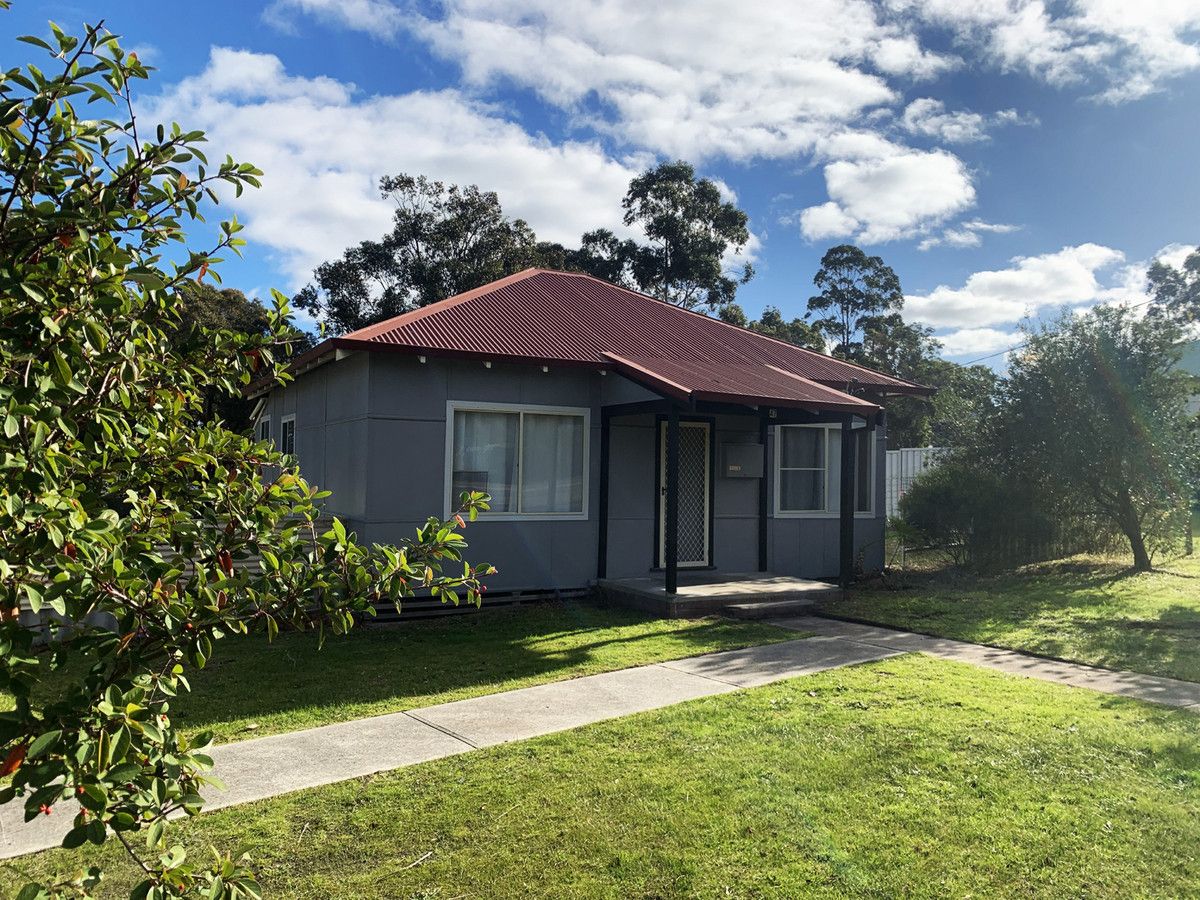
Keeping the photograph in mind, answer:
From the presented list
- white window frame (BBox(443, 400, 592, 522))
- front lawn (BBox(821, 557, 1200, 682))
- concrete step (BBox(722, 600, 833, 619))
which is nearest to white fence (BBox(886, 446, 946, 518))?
front lawn (BBox(821, 557, 1200, 682))

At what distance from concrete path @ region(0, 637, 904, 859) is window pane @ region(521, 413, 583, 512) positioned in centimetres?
381

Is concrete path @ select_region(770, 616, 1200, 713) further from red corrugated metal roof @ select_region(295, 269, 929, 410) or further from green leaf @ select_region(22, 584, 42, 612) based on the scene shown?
green leaf @ select_region(22, 584, 42, 612)

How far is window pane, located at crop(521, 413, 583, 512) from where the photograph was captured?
11.0 meters

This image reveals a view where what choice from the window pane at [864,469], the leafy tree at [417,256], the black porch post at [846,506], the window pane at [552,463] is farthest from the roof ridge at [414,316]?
the leafy tree at [417,256]

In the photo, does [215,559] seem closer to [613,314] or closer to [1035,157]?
[613,314]

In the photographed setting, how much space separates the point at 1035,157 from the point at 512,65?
11223 mm

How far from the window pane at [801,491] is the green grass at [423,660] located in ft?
13.2

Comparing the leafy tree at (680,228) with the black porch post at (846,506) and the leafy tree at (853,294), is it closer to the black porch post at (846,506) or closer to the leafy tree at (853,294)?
the leafy tree at (853,294)

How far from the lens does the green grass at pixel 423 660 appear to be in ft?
20.6

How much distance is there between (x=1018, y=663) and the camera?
25.2 ft

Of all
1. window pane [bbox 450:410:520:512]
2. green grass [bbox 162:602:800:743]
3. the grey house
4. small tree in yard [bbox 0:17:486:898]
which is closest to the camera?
small tree in yard [bbox 0:17:486:898]

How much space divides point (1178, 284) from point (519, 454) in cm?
4778

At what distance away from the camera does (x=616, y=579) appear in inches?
447

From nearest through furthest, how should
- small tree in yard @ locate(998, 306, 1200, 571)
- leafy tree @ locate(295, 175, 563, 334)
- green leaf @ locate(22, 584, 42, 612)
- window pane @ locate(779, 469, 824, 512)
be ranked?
green leaf @ locate(22, 584, 42, 612), window pane @ locate(779, 469, 824, 512), small tree in yard @ locate(998, 306, 1200, 571), leafy tree @ locate(295, 175, 563, 334)
